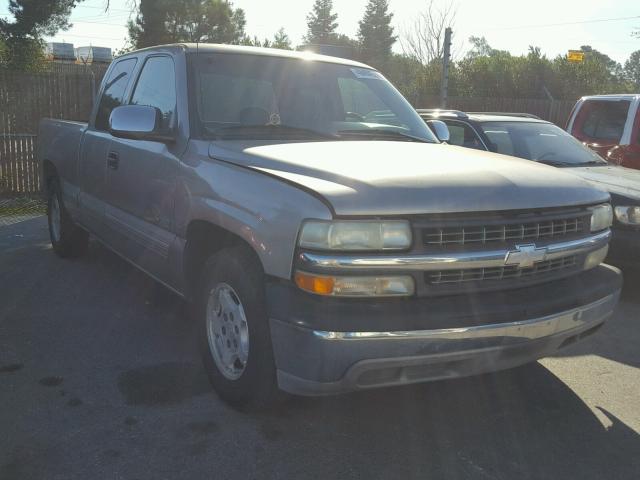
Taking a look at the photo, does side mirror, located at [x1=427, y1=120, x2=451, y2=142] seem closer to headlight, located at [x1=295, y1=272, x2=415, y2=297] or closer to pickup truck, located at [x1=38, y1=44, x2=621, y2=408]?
pickup truck, located at [x1=38, y1=44, x2=621, y2=408]

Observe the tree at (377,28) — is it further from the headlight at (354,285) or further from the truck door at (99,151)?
the headlight at (354,285)

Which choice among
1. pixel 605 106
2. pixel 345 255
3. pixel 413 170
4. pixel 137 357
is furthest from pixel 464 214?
pixel 605 106

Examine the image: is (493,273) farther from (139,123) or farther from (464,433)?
(139,123)

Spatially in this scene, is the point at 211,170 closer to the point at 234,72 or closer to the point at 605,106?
the point at 234,72

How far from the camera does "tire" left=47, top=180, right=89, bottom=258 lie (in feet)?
20.6

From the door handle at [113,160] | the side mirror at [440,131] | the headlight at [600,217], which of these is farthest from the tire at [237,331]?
the side mirror at [440,131]

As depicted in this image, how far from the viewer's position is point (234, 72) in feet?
13.1

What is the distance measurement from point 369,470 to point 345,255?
0.98 metres

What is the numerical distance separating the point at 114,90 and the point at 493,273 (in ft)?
12.1

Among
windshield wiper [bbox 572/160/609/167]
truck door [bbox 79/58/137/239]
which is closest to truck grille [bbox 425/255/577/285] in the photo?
truck door [bbox 79/58/137/239]

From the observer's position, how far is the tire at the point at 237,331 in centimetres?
291

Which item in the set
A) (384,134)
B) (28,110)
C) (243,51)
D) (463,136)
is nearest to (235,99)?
(243,51)

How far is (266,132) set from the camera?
3793 millimetres

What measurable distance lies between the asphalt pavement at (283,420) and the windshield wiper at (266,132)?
4.70 feet
